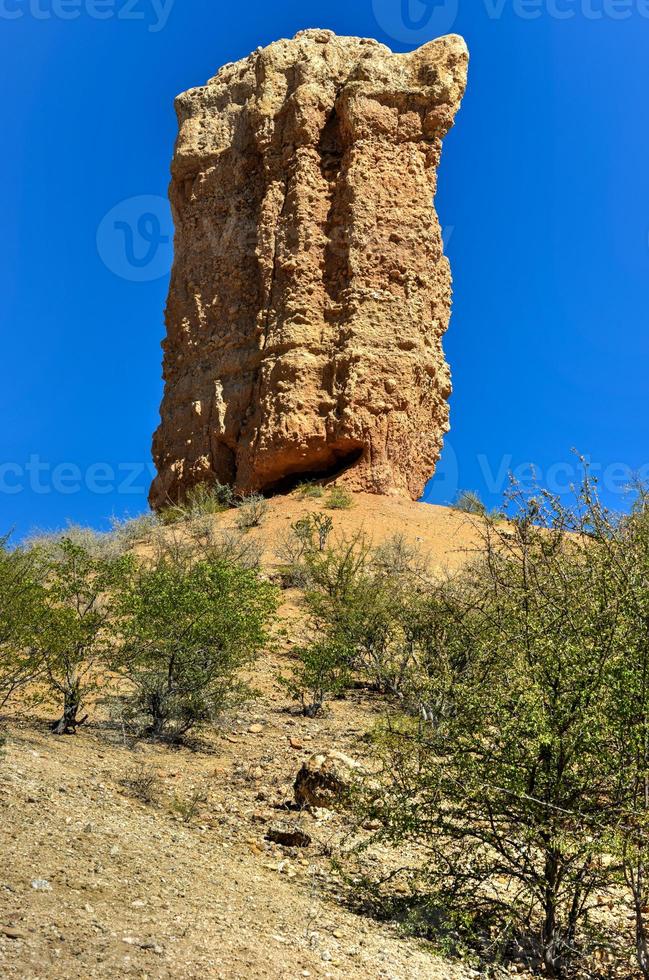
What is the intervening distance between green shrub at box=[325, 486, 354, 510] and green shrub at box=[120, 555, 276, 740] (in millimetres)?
8087

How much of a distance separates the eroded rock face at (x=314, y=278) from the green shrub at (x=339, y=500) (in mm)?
569

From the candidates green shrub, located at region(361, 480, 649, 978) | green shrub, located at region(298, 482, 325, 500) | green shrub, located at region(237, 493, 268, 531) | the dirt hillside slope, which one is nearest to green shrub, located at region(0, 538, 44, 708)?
the dirt hillside slope

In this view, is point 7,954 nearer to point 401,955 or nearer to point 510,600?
point 401,955

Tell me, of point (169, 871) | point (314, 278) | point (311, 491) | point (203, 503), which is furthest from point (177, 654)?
point (314, 278)

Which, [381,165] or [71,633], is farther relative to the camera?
[381,165]

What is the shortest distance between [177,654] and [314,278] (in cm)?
1265

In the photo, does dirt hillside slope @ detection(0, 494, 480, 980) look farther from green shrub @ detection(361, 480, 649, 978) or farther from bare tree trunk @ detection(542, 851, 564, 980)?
green shrub @ detection(361, 480, 649, 978)

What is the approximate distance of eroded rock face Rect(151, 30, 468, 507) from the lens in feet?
60.9

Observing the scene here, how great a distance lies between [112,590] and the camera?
8.59 meters

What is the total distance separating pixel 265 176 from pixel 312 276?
323cm

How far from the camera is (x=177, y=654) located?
27.7ft

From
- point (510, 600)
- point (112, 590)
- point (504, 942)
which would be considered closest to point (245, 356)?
point (112, 590)

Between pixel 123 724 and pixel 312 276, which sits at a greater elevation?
pixel 312 276

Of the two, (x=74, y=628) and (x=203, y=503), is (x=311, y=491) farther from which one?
(x=74, y=628)
